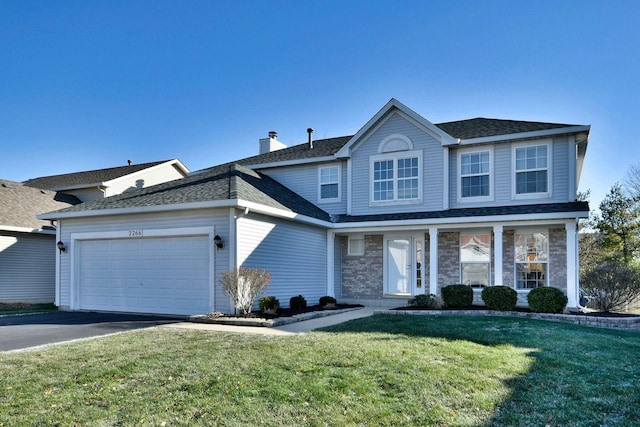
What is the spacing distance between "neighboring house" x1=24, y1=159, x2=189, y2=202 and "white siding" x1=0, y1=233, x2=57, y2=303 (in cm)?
443

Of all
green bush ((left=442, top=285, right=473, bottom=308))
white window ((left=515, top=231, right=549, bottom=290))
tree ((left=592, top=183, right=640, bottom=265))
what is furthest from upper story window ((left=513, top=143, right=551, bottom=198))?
tree ((left=592, top=183, right=640, bottom=265))

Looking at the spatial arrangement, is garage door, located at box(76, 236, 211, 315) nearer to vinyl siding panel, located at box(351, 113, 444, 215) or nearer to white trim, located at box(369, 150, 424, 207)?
vinyl siding panel, located at box(351, 113, 444, 215)

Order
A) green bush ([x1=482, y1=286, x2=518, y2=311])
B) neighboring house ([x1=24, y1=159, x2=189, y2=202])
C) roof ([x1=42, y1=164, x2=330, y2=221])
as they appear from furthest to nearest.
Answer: neighboring house ([x1=24, y1=159, x2=189, y2=202])
roof ([x1=42, y1=164, x2=330, y2=221])
green bush ([x1=482, y1=286, x2=518, y2=311])

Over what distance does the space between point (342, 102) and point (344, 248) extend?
23.5ft

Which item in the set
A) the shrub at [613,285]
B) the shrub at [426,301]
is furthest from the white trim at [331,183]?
the shrub at [613,285]

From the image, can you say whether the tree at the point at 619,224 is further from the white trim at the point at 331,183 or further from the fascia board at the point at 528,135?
the white trim at the point at 331,183

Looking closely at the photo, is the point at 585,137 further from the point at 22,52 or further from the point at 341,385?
the point at 22,52

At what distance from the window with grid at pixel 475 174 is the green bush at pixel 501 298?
3721 mm

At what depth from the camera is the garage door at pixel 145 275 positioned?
39.8 feet

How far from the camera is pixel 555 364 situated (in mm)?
6312

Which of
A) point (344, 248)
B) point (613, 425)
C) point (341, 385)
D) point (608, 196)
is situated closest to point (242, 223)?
point (344, 248)

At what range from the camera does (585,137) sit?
13.7 m

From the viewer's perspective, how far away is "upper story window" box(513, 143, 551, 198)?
554 inches

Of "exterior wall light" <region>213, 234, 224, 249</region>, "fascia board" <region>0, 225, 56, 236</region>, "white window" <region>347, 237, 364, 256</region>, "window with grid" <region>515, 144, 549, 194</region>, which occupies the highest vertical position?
"window with grid" <region>515, 144, 549, 194</region>
